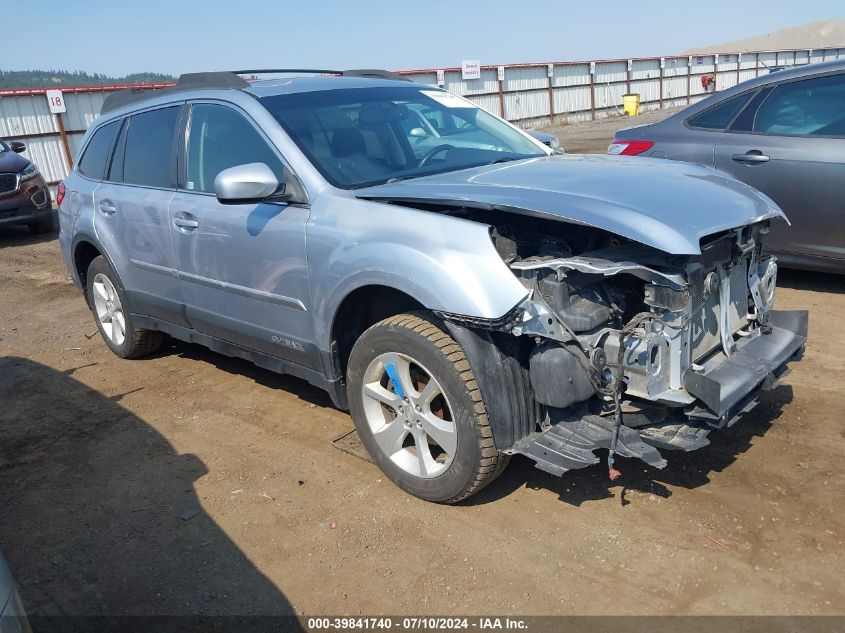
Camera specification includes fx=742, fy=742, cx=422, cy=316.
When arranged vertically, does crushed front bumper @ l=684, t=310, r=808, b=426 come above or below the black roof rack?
below

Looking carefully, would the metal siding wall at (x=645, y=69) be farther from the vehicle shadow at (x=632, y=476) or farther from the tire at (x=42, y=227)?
the vehicle shadow at (x=632, y=476)

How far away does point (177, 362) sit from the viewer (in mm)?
5594

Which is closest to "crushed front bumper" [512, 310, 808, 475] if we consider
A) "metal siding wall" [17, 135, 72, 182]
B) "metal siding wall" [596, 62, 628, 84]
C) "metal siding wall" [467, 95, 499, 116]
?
"metal siding wall" [17, 135, 72, 182]

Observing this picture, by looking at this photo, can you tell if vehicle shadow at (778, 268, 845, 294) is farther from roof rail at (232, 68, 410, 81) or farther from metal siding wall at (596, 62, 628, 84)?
metal siding wall at (596, 62, 628, 84)

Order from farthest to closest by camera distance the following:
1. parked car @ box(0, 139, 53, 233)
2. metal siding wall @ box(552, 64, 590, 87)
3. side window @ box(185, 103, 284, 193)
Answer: metal siding wall @ box(552, 64, 590, 87) → parked car @ box(0, 139, 53, 233) → side window @ box(185, 103, 284, 193)

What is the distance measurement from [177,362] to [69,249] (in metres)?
1.26

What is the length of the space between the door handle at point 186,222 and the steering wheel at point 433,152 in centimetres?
133

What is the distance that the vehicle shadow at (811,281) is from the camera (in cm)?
588

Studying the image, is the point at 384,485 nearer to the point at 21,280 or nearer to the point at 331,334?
the point at 331,334

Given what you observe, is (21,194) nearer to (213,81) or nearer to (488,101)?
(213,81)

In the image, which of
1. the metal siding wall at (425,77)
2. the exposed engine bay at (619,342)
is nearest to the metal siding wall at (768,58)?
the metal siding wall at (425,77)

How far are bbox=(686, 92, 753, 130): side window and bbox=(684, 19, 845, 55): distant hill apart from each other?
109 m

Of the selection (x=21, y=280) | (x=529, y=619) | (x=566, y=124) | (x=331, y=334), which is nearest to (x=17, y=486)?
(x=331, y=334)

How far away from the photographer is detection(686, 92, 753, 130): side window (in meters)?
5.81
